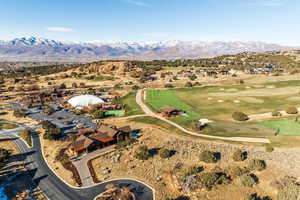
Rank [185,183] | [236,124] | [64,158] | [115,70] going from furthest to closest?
[115,70]
[236,124]
[64,158]
[185,183]

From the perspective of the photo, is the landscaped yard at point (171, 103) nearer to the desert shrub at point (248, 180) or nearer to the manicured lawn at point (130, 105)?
the manicured lawn at point (130, 105)

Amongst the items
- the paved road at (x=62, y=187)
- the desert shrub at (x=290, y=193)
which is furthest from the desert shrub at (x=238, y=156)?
the paved road at (x=62, y=187)

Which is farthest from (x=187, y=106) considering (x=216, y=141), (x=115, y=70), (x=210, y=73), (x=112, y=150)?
(x=115, y=70)

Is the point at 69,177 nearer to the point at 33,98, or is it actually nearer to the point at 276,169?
the point at 276,169

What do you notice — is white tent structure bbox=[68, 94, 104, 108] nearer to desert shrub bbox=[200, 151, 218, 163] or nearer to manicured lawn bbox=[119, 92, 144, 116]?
manicured lawn bbox=[119, 92, 144, 116]

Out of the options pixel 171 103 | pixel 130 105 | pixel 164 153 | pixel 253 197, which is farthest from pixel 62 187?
pixel 171 103

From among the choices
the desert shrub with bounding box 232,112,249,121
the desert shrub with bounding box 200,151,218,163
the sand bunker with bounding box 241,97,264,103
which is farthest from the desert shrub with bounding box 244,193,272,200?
the sand bunker with bounding box 241,97,264,103
